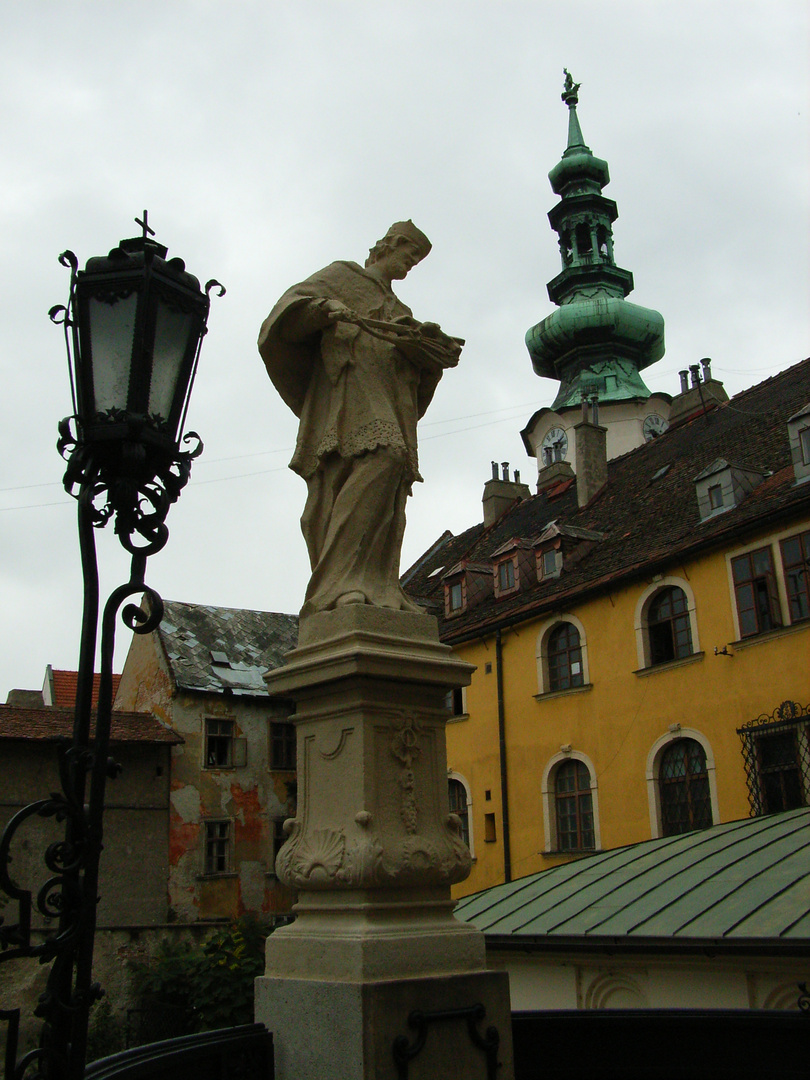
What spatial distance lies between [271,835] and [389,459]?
22.4 m

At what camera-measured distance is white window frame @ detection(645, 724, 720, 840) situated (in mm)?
17062

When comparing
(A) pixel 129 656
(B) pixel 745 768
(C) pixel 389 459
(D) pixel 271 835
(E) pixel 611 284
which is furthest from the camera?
(E) pixel 611 284

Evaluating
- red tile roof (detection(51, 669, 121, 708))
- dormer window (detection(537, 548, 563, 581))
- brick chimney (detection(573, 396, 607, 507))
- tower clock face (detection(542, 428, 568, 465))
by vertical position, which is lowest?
red tile roof (detection(51, 669, 121, 708))

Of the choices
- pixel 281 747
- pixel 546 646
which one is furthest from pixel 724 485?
pixel 281 747

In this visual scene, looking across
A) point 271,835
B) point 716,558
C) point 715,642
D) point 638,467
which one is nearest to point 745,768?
point 715,642

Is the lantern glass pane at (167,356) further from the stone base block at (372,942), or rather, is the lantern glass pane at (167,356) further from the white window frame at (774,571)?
the white window frame at (774,571)

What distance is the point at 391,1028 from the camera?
12.1 feet

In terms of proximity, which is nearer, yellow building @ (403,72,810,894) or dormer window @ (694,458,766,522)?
yellow building @ (403,72,810,894)

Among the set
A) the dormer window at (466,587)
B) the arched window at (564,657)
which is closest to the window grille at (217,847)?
the dormer window at (466,587)

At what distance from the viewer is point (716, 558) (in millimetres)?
17641

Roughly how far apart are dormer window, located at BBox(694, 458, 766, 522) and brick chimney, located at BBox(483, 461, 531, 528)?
11.3m

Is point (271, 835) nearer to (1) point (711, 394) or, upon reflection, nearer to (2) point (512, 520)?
A: (2) point (512, 520)

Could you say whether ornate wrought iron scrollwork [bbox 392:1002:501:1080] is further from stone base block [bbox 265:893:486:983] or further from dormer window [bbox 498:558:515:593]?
dormer window [bbox 498:558:515:593]

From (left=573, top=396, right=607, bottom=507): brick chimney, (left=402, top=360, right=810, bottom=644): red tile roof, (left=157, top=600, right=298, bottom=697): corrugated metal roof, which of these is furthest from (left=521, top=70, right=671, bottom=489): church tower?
(left=157, top=600, right=298, bottom=697): corrugated metal roof
